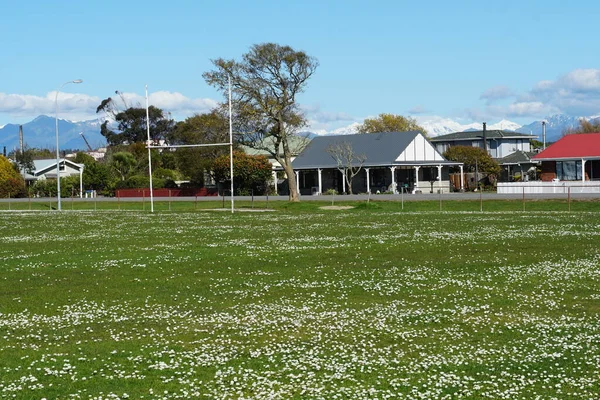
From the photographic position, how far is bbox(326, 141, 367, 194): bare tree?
3531 inches

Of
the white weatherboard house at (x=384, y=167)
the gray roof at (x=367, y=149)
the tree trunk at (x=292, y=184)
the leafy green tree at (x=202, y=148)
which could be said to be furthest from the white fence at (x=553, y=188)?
the leafy green tree at (x=202, y=148)

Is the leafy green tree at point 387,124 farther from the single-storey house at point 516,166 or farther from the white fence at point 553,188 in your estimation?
the white fence at point 553,188

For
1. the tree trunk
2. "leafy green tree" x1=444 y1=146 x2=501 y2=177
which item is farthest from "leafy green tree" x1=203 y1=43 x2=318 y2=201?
"leafy green tree" x1=444 y1=146 x2=501 y2=177

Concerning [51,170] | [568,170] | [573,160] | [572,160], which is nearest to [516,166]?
[568,170]

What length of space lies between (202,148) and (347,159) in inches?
973

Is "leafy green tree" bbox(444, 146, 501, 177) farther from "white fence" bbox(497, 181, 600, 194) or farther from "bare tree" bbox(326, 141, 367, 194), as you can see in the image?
"white fence" bbox(497, 181, 600, 194)

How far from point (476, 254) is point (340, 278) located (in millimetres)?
6736

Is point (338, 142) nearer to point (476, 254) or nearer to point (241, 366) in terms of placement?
point (476, 254)

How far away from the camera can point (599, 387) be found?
959cm

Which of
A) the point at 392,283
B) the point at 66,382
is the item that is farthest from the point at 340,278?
the point at 66,382

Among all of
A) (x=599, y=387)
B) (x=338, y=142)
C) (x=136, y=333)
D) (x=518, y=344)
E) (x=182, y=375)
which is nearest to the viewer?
(x=599, y=387)

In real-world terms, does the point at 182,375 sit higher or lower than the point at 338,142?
lower

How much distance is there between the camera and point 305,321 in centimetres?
1411

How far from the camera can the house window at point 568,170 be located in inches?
3294
